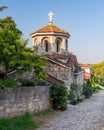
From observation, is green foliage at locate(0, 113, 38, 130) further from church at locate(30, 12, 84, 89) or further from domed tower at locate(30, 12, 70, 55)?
domed tower at locate(30, 12, 70, 55)

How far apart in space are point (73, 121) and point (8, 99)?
13.7ft

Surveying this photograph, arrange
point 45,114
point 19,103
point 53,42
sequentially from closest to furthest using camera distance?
point 19,103, point 45,114, point 53,42

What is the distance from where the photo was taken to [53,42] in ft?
148

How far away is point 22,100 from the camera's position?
18031 millimetres

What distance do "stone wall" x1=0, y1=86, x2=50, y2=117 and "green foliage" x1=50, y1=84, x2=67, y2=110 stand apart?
1.42 meters

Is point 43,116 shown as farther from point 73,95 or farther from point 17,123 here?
point 73,95

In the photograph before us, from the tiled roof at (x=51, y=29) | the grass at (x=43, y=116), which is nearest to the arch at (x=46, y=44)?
the tiled roof at (x=51, y=29)

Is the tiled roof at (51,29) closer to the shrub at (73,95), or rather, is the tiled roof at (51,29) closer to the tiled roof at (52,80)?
the tiled roof at (52,80)

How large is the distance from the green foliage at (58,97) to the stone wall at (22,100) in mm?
1425

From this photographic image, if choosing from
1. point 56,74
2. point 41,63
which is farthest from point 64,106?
point 56,74

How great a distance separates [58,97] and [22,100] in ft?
21.8

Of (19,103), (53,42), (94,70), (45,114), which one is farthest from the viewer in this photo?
(94,70)

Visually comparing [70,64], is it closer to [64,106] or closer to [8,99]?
[64,106]

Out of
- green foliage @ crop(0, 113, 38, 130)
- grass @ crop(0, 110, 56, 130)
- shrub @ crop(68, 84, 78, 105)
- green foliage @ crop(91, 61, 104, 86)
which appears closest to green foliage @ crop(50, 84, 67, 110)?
grass @ crop(0, 110, 56, 130)
